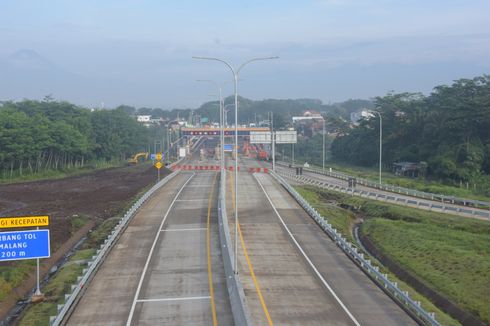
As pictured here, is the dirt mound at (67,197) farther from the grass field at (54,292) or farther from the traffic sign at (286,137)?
the traffic sign at (286,137)

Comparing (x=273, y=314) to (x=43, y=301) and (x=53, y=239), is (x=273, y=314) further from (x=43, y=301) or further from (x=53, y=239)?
(x=53, y=239)

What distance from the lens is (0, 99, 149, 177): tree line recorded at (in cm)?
9962

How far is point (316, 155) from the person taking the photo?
7461 inches

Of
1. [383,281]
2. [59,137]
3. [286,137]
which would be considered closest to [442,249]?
[383,281]

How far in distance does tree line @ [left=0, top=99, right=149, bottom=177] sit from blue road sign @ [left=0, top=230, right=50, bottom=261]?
70.4 meters

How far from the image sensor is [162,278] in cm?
3078

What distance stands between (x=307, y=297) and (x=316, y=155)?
16357 centimetres

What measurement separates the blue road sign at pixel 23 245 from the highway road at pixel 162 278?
301 centimetres

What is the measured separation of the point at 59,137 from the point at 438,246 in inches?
3453

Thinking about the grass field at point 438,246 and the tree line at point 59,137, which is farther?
the tree line at point 59,137

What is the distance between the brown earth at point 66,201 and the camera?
46000mm

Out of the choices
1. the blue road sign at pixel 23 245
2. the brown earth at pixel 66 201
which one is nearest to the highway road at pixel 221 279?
the blue road sign at pixel 23 245

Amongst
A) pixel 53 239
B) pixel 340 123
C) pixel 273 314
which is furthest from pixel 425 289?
pixel 340 123

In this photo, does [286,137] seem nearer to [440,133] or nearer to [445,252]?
[440,133]
